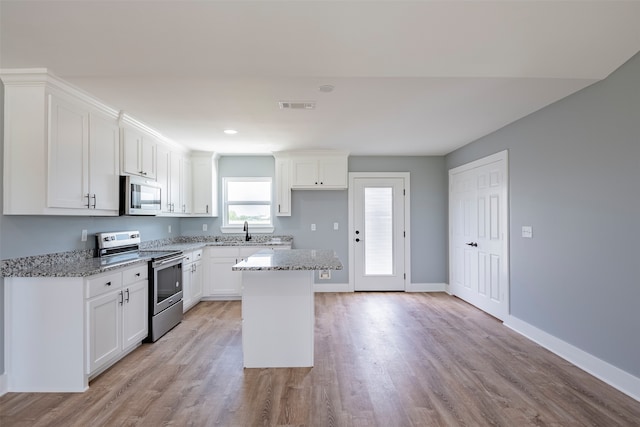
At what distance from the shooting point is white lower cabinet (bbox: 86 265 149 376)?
2459mm

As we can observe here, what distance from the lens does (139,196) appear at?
3477 millimetres

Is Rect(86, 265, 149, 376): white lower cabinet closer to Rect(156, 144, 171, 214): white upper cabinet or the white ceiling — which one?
Rect(156, 144, 171, 214): white upper cabinet

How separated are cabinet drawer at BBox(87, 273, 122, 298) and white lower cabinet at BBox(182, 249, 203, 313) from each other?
137cm

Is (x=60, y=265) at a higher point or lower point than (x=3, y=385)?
higher

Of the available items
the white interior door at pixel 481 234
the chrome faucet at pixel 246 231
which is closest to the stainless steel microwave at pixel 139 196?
the chrome faucet at pixel 246 231

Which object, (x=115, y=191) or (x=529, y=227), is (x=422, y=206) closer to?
(x=529, y=227)

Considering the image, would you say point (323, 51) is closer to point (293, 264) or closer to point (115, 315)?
point (293, 264)

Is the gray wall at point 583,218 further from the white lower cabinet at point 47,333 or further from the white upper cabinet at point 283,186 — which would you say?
the white lower cabinet at point 47,333

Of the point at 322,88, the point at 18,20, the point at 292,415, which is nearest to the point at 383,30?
the point at 322,88

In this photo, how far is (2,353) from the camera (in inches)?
91.7

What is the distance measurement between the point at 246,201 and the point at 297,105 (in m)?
→ 2.78

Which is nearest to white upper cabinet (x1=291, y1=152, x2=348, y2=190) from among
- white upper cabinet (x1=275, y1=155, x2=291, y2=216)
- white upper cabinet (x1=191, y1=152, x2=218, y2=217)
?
white upper cabinet (x1=275, y1=155, x2=291, y2=216)

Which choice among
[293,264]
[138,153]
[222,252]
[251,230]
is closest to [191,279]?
[222,252]

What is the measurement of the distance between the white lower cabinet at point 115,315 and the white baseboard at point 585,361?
4.03m
